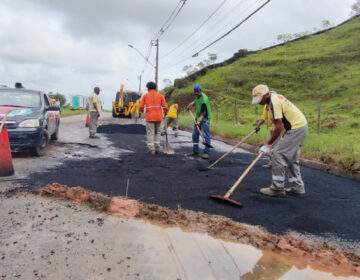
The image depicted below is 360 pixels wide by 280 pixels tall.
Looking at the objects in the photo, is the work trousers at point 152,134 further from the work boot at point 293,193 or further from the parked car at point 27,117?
the work boot at point 293,193

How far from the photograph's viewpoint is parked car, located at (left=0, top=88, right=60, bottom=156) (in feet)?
21.0

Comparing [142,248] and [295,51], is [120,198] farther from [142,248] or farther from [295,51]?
[295,51]

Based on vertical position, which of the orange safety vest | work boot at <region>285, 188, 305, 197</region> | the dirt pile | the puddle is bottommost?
the puddle

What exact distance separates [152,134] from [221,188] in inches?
143

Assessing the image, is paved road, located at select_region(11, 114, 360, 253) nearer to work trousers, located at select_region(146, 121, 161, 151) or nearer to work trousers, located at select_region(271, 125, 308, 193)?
work trousers, located at select_region(271, 125, 308, 193)

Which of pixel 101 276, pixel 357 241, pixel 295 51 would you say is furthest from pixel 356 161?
pixel 295 51

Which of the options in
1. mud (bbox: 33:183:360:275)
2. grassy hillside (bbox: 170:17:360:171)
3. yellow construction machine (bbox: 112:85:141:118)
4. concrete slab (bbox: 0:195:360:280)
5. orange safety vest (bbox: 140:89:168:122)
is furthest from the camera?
grassy hillside (bbox: 170:17:360:171)

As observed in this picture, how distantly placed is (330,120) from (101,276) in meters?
18.3

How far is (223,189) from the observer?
4.89 metres

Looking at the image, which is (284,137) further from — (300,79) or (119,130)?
(300,79)

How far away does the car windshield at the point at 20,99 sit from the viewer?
7.09 m

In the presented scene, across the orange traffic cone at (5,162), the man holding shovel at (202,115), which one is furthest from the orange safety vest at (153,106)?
the orange traffic cone at (5,162)

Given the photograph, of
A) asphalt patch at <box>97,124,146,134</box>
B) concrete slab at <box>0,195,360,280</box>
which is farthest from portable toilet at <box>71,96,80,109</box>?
concrete slab at <box>0,195,360,280</box>

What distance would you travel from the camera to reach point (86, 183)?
4.75 meters
